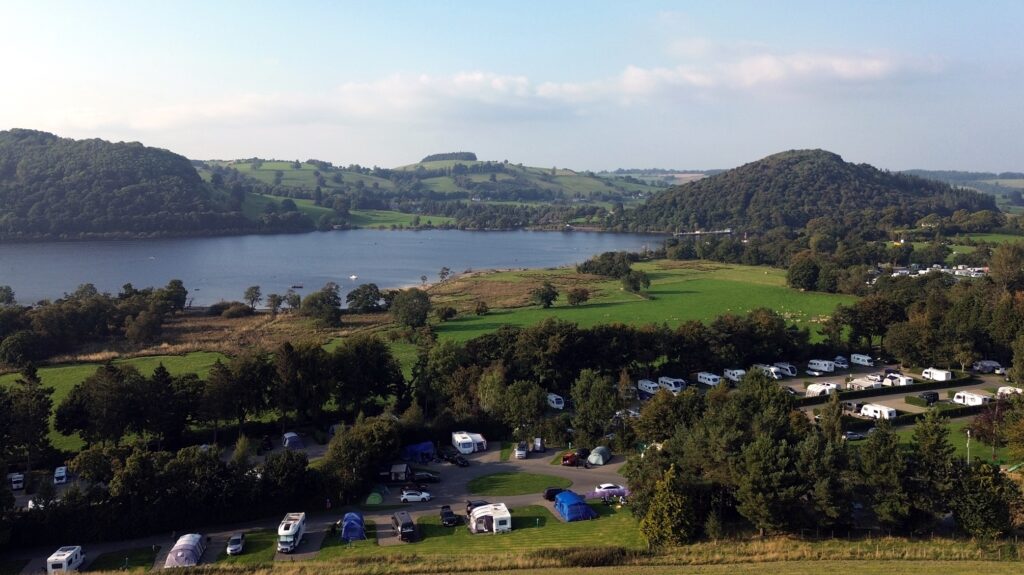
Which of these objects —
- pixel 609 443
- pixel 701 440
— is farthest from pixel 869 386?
pixel 701 440

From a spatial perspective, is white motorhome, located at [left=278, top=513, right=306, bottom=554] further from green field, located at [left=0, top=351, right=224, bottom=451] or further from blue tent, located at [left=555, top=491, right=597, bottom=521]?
green field, located at [left=0, top=351, right=224, bottom=451]

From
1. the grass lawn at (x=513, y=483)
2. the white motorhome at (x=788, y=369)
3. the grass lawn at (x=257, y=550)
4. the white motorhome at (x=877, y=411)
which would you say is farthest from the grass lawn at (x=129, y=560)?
the white motorhome at (x=788, y=369)

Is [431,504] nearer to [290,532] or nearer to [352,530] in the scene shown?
[352,530]

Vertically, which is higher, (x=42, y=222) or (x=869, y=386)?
(x=42, y=222)

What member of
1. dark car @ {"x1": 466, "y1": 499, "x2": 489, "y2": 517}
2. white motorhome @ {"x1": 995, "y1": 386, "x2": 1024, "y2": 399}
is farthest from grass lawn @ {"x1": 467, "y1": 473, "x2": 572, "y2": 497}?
white motorhome @ {"x1": 995, "y1": 386, "x2": 1024, "y2": 399}

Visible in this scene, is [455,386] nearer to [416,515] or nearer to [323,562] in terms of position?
[416,515]
